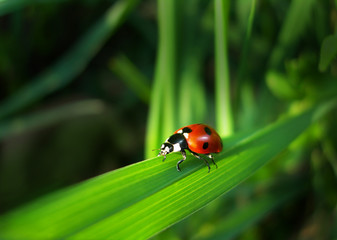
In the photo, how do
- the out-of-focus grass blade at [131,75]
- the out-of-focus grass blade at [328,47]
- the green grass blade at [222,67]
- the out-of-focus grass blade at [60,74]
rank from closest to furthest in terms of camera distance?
the out-of-focus grass blade at [328,47] < the green grass blade at [222,67] < the out-of-focus grass blade at [131,75] < the out-of-focus grass blade at [60,74]

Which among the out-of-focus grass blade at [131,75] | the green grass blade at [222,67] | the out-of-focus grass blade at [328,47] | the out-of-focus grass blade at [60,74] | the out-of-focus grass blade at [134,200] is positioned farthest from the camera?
the out-of-focus grass blade at [60,74]

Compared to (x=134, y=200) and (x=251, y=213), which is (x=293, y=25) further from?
(x=134, y=200)

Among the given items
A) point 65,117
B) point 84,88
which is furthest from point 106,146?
point 84,88

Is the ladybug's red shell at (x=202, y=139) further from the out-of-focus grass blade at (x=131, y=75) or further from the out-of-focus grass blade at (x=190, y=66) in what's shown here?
the out-of-focus grass blade at (x=131, y=75)

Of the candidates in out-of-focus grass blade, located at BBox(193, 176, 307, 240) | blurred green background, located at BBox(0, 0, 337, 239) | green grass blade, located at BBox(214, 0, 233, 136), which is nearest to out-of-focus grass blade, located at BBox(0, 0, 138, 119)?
blurred green background, located at BBox(0, 0, 337, 239)

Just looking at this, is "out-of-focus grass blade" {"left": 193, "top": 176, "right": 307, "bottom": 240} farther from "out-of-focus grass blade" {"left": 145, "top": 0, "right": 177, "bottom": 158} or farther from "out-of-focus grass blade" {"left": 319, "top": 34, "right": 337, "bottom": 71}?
"out-of-focus grass blade" {"left": 319, "top": 34, "right": 337, "bottom": 71}

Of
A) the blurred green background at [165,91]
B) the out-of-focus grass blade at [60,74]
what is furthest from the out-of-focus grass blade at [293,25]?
the out-of-focus grass blade at [60,74]

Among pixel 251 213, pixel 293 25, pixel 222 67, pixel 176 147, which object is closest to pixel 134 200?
pixel 176 147
